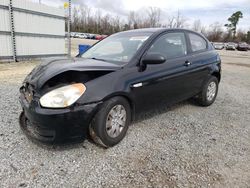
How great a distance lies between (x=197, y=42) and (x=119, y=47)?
6.10ft

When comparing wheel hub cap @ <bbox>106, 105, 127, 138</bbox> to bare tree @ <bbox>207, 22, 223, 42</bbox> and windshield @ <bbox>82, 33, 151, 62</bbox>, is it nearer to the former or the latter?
windshield @ <bbox>82, 33, 151, 62</bbox>

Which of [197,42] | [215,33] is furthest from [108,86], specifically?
[215,33]

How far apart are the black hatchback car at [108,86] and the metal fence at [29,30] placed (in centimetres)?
682

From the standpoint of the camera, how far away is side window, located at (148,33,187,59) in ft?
11.5

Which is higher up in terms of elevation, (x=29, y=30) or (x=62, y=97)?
(x=29, y=30)

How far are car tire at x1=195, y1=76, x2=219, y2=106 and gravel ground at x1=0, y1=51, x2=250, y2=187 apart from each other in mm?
789

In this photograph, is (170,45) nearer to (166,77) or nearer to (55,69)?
(166,77)

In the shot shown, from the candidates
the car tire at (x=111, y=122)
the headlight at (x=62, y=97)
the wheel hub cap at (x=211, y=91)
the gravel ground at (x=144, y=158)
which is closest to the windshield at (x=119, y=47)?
the car tire at (x=111, y=122)

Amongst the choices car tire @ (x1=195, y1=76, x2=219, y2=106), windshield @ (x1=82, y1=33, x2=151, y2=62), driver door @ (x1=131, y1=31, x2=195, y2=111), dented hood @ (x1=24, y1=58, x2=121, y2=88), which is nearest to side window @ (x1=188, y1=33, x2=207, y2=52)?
driver door @ (x1=131, y1=31, x2=195, y2=111)

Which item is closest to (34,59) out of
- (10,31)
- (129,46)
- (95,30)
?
(10,31)

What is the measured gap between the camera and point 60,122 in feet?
7.84

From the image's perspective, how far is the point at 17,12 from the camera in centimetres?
933

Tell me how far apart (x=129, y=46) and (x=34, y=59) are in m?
8.27

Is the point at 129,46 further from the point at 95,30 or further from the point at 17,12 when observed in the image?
the point at 95,30
